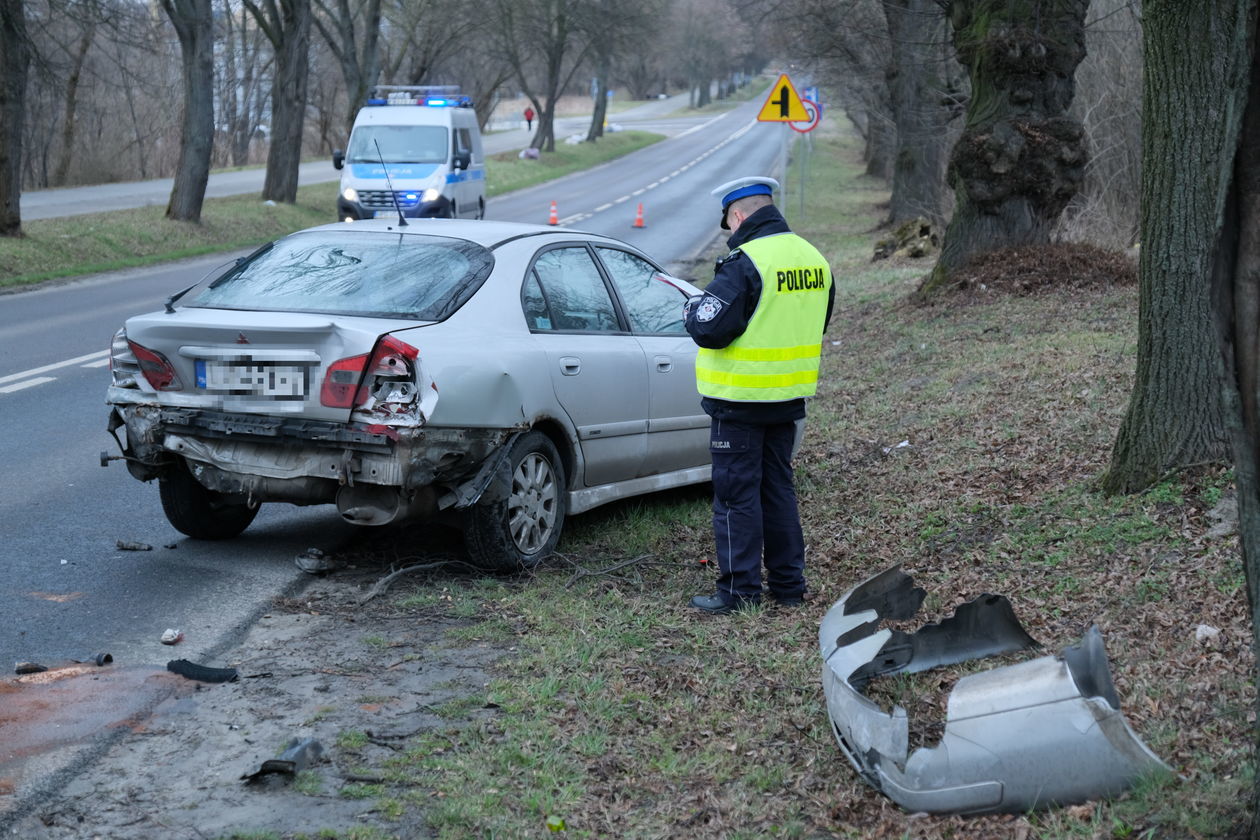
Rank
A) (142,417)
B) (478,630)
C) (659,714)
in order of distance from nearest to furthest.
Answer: (659,714)
(478,630)
(142,417)

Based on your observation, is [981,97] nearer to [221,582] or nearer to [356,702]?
[221,582]

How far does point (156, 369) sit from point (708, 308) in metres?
2.54

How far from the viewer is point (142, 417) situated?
5.98 metres

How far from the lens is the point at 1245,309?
3080mm

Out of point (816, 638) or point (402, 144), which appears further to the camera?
point (402, 144)

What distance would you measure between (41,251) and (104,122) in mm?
26692

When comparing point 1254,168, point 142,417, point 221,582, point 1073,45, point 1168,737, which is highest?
point 1073,45

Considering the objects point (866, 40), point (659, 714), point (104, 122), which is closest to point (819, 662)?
point (659, 714)

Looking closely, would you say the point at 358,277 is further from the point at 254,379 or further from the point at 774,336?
the point at 774,336

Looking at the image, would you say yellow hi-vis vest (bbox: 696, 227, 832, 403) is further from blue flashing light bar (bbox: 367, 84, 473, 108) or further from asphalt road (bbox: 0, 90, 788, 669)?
blue flashing light bar (bbox: 367, 84, 473, 108)

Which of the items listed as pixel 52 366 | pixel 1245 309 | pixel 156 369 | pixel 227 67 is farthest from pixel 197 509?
pixel 227 67

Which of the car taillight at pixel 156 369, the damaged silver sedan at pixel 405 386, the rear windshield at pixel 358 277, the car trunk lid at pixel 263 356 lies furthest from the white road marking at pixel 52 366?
the car trunk lid at pixel 263 356

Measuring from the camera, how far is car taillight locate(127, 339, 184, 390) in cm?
593

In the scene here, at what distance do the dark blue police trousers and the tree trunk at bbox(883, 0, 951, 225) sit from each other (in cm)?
1821
